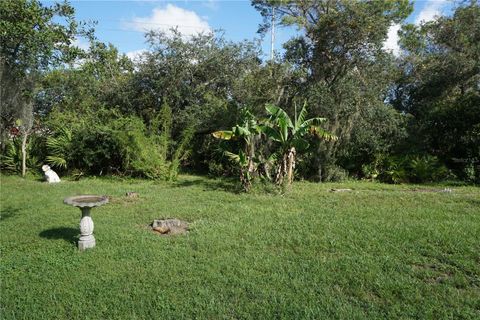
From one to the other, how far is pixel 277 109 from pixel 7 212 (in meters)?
6.57

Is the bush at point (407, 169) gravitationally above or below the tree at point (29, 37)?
below

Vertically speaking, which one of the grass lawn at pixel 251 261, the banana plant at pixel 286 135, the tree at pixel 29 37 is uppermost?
the tree at pixel 29 37

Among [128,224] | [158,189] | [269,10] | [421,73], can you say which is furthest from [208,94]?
[421,73]

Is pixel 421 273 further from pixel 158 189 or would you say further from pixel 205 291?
pixel 158 189

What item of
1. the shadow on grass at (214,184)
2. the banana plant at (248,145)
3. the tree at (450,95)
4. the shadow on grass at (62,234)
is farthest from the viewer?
the tree at (450,95)

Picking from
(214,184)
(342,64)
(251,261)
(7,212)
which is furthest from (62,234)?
(342,64)

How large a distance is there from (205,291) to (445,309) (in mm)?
2487

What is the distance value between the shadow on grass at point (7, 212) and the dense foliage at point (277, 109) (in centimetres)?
337

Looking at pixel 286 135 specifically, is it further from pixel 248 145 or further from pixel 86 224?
pixel 86 224

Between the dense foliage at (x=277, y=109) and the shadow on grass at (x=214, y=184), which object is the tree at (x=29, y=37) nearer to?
the dense foliage at (x=277, y=109)

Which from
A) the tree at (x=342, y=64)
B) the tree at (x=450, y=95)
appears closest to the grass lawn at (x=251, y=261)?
the tree at (x=342, y=64)

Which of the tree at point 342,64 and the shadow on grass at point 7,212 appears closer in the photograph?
the shadow on grass at point 7,212

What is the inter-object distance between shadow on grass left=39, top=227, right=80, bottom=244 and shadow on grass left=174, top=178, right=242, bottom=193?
435 centimetres

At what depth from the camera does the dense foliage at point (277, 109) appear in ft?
35.0
